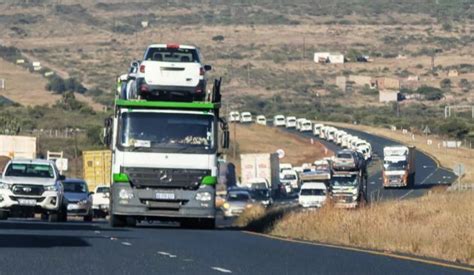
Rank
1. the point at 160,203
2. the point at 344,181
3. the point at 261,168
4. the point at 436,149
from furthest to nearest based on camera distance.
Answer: the point at 436,149 < the point at 261,168 < the point at 344,181 < the point at 160,203

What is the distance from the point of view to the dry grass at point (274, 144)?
109688 millimetres

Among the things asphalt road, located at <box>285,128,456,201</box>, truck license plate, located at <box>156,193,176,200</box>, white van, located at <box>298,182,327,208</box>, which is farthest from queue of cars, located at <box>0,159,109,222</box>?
asphalt road, located at <box>285,128,456,201</box>

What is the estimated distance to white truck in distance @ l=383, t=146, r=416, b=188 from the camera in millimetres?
88188

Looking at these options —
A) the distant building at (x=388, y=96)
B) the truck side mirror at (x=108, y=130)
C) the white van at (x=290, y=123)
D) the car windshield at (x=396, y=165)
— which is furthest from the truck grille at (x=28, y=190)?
the distant building at (x=388, y=96)

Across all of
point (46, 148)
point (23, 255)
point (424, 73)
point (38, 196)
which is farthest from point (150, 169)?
point (424, 73)

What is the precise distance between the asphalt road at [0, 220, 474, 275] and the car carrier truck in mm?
3902

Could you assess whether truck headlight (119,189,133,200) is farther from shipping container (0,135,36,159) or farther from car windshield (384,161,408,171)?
car windshield (384,161,408,171)

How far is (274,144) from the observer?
115 meters

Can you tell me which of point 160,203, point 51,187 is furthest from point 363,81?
point 160,203

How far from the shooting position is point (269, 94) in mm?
172000

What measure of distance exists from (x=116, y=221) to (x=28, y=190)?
14.1 ft

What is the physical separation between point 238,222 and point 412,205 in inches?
263

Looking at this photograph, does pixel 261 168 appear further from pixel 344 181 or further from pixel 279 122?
pixel 279 122

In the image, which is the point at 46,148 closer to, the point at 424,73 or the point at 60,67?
the point at 60,67
